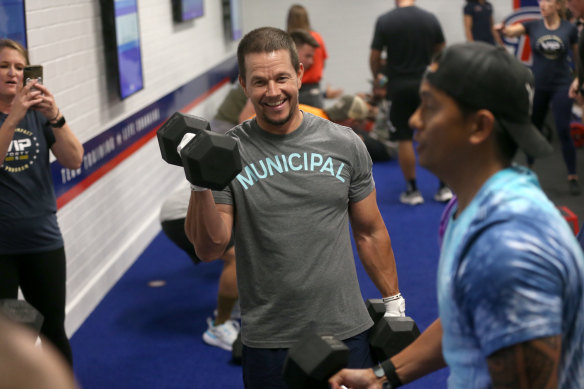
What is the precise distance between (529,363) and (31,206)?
2.37 metres

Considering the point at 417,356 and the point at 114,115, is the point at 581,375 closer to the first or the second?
the point at 417,356

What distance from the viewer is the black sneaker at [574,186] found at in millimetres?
6372

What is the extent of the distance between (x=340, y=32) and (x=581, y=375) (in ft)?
30.0

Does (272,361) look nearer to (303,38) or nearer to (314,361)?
(314,361)

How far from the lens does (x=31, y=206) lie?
309cm

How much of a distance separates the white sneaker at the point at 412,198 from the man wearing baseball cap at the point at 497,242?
16.8 ft

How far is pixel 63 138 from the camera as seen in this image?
3.13m

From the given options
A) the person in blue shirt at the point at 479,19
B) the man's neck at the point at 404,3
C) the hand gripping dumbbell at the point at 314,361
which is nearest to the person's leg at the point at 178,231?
the hand gripping dumbbell at the point at 314,361

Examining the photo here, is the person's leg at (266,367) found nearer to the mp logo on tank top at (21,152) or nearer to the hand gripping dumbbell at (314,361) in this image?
the hand gripping dumbbell at (314,361)

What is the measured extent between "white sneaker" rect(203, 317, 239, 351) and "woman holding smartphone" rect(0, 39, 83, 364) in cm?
107

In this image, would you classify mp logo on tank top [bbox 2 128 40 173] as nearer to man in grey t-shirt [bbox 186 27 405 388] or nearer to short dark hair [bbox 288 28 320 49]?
man in grey t-shirt [bbox 186 27 405 388]

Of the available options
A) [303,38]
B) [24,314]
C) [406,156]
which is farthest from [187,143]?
[406,156]

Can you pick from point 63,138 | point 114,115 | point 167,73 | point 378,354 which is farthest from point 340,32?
point 378,354

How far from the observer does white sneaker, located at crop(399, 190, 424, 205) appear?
6539 millimetres
